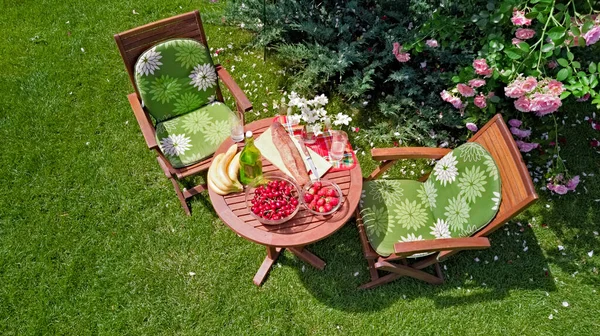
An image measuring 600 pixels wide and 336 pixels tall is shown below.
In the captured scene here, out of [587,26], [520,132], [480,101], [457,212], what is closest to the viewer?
[587,26]

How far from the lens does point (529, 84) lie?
3320 millimetres

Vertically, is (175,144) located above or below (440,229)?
above

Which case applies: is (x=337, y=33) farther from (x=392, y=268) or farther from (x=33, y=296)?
(x=33, y=296)

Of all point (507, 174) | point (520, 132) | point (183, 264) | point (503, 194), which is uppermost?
point (507, 174)

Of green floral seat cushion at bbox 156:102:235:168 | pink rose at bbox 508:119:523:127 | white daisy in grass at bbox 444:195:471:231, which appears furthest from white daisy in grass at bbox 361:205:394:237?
pink rose at bbox 508:119:523:127

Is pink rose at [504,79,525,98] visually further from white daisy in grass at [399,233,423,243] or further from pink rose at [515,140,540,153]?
white daisy in grass at [399,233,423,243]

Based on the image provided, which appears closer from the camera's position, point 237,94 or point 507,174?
point 507,174

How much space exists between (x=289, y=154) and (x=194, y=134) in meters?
1.10

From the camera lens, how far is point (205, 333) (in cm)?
376

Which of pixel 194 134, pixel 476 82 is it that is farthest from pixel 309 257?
pixel 476 82

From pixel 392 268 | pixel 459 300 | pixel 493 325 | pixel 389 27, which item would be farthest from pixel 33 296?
pixel 389 27

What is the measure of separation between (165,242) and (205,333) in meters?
1.02

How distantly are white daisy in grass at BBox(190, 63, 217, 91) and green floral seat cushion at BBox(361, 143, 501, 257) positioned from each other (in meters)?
1.88

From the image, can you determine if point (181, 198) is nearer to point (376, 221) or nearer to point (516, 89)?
point (376, 221)
